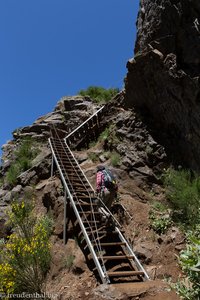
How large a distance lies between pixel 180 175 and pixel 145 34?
18.6ft

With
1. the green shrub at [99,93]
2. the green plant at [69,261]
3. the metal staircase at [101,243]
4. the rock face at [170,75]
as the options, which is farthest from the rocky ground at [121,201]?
the green shrub at [99,93]

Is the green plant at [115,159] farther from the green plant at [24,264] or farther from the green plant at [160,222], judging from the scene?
the green plant at [24,264]

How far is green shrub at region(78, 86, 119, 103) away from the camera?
2298 cm

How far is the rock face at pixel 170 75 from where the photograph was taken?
10719 millimetres

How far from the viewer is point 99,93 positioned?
24.1m

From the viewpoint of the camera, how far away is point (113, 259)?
8344 mm

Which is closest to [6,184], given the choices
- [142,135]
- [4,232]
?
[4,232]

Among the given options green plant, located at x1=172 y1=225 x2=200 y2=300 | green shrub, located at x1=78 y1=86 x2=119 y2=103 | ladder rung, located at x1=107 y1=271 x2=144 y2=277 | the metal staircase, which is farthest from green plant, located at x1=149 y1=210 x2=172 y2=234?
green shrub, located at x1=78 y1=86 x2=119 y2=103

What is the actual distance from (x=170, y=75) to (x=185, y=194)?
4.23 meters

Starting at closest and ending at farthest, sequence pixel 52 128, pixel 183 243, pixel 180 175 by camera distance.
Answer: pixel 183 243
pixel 180 175
pixel 52 128

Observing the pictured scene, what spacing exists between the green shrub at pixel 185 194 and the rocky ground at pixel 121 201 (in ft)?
1.48

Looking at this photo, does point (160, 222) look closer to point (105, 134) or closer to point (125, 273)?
point (125, 273)

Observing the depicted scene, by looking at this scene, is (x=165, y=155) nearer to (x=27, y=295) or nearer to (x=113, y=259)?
(x=113, y=259)

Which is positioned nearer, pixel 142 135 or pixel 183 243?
pixel 183 243
